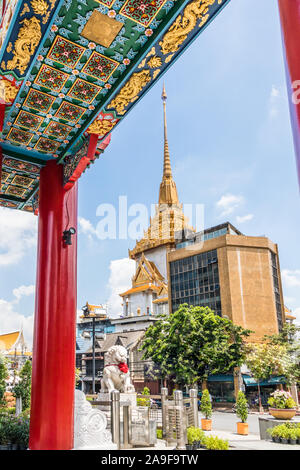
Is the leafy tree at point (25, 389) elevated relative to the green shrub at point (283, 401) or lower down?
elevated

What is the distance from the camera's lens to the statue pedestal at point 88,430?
6.05 m

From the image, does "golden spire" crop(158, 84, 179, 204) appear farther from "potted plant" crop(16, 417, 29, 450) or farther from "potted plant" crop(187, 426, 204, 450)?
"potted plant" crop(16, 417, 29, 450)

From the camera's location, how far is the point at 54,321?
6098 mm

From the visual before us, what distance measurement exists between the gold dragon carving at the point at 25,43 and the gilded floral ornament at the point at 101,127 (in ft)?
4.39

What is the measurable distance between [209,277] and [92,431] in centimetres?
3088

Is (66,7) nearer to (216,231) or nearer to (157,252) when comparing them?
(216,231)

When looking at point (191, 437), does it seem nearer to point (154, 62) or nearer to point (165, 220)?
point (154, 62)

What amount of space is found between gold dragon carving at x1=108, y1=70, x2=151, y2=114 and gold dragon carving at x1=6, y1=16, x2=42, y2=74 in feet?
3.99

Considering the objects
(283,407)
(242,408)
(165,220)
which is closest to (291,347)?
(242,408)

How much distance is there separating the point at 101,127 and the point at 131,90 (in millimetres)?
891

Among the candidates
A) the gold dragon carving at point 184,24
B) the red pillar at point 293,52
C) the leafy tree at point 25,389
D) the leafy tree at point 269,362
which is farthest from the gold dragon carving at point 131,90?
the leafy tree at point 269,362

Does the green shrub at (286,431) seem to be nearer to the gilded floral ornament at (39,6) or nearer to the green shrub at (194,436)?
the green shrub at (194,436)

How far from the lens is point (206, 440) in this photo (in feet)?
27.2

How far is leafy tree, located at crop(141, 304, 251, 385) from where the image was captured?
82.7ft
